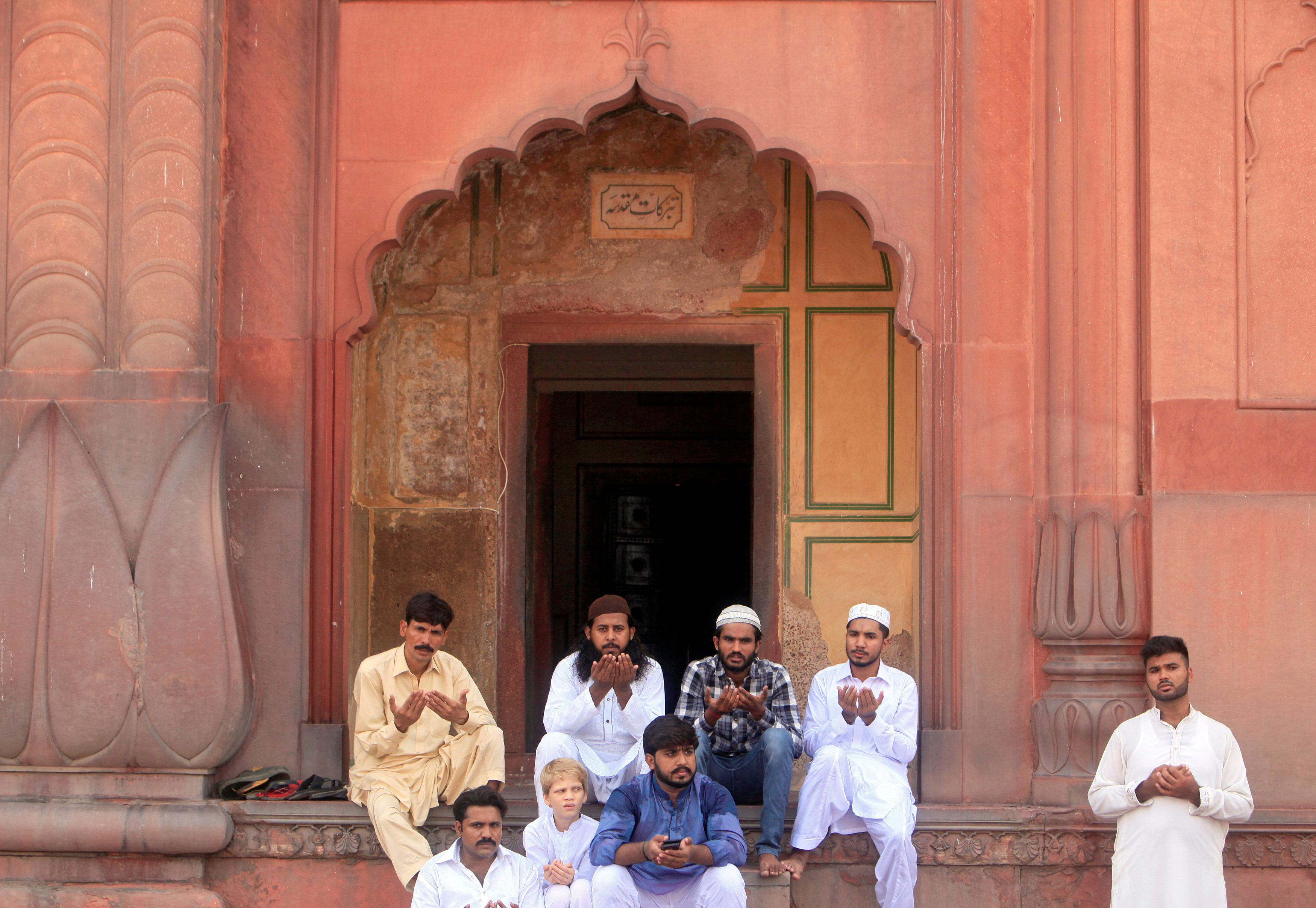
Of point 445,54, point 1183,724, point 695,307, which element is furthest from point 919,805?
point 445,54

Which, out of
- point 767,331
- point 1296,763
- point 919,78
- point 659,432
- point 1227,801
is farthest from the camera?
point 659,432

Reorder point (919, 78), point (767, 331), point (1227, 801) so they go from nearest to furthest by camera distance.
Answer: point (1227, 801), point (919, 78), point (767, 331)

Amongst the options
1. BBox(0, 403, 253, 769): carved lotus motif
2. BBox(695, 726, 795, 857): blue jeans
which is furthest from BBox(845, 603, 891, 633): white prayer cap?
BBox(0, 403, 253, 769): carved lotus motif

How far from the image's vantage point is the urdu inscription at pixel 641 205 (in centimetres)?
828

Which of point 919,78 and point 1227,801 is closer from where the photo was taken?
point 1227,801

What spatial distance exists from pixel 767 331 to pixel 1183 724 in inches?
128

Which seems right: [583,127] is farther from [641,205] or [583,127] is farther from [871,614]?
[871,614]

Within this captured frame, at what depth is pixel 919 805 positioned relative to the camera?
21.3 ft

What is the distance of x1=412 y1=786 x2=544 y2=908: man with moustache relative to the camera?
556 cm

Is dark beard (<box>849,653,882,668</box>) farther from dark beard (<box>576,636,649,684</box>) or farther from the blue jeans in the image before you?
dark beard (<box>576,636,649,684</box>)

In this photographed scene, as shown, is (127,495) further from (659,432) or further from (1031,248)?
(659,432)

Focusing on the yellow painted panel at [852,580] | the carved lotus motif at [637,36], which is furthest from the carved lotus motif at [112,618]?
the yellow painted panel at [852,580]

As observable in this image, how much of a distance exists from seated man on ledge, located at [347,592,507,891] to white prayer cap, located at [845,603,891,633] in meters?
1.49

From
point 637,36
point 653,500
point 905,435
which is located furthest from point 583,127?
point 653,500
